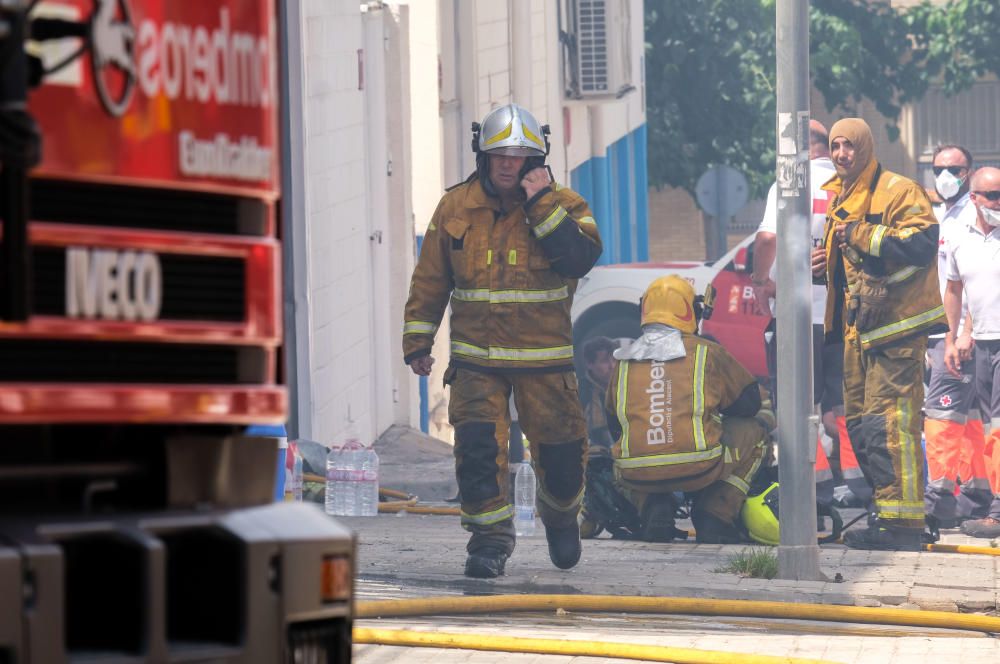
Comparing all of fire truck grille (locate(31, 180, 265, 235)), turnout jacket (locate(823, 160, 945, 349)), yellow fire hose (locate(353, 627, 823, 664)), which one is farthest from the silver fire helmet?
fire truck grille (locate(31, 180, 265, 235))

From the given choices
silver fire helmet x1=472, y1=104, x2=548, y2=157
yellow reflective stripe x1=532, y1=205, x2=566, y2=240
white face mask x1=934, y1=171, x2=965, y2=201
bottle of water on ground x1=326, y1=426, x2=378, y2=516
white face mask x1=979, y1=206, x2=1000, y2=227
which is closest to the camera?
yellow reflective stripe x1=532, y1=205, x2=566, y2=240

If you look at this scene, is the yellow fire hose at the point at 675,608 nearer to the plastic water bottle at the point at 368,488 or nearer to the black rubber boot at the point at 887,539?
the black rubber boot at the point at 887,539

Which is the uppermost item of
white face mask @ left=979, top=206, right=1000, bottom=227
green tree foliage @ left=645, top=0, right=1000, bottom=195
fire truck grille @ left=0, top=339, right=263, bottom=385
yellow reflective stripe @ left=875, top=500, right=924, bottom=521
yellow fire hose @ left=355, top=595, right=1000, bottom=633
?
green tree foliage @ left=645, top=0, right=1000, bottom=195

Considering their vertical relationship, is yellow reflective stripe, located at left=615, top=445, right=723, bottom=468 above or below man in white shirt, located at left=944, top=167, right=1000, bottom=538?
below

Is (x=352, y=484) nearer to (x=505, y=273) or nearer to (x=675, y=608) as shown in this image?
(x=505, y=273)

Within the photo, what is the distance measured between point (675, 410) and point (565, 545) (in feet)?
3.55

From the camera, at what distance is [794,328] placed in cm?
1012

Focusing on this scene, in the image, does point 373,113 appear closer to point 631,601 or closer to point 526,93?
point 526,93

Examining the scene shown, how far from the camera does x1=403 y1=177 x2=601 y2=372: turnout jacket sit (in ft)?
32.7

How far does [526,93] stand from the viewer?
20688mm

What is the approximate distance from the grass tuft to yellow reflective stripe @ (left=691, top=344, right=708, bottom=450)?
2.52 feet

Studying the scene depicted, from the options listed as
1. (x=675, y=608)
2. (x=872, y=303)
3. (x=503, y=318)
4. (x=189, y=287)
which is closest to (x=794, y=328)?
(x=872, y=303)

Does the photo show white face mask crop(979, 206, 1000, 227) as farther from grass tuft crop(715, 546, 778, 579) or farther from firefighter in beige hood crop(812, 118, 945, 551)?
grass tuft crop(715, 546, 778, 579)

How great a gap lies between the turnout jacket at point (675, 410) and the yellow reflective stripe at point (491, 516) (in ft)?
3.72
